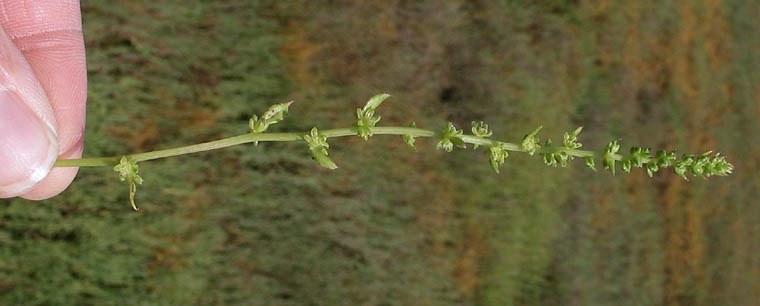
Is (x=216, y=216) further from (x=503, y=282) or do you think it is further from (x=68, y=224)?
(x=503, y=282)

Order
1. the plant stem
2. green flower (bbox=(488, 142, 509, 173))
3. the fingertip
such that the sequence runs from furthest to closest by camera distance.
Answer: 1. the fingertip
2. green flower (bbox=(488, 142, 509, 173))
3. the plant stem

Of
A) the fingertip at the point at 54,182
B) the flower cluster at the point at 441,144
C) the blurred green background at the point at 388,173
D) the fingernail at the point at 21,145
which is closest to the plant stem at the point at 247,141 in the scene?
the flower cluster at the point at 441,144

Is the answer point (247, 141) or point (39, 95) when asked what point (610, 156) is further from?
point (39, 95)

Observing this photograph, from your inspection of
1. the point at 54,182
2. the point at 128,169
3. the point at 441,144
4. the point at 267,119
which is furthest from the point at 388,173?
the point at 128,169

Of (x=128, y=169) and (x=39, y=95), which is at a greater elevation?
(x=39, y=95)

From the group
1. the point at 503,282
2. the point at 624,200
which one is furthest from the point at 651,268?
the point at 503,282

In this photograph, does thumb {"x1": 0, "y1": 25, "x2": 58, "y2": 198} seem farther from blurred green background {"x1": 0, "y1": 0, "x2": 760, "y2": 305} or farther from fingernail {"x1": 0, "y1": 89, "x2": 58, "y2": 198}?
blurred green background {"x1": 0, "y1": 0, "x2": 760, "y2": 305}

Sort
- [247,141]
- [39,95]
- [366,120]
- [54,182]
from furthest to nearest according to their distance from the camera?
[54,182]
[39,95]
[366,120]
[247,141]

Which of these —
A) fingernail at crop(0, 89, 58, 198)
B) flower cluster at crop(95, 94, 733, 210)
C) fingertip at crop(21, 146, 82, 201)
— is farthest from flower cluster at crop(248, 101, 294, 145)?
fingertip at crop(21, 146, 82, 201)
